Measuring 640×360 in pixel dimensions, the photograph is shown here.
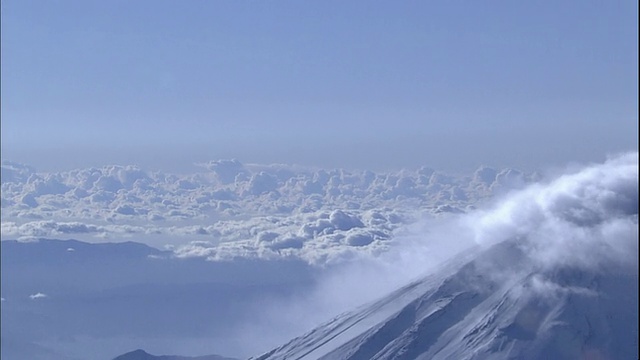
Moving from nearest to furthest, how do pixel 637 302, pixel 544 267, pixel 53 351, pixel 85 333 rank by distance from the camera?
pixel 637 302 → pixel 544 267 → pixel 53 351 → pixel 85 333

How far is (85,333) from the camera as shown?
174750 millimetres

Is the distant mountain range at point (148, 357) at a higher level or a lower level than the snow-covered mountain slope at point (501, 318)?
lower

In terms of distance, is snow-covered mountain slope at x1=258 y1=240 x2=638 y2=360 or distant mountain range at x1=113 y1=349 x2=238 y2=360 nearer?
snow-covered mountain slope at x1=258 y1=240 x2=638 y2=360

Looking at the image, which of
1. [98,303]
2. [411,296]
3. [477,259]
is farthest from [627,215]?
[98,303]

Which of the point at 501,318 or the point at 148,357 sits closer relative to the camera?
the point at 501,318

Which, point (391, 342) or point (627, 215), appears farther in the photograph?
point (391, 342)

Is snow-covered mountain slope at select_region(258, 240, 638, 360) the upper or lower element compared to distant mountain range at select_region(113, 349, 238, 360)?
upper

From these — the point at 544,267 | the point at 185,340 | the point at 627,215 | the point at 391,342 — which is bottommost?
the point at 185,340

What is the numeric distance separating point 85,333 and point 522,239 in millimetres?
125186

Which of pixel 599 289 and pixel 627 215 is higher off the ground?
pixel 627 215

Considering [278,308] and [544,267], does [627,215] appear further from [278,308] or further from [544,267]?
[278,308]

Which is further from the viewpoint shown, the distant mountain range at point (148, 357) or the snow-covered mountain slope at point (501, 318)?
the distant mountain range at point (148, 357)

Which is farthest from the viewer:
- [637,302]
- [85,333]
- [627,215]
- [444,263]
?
[85,333]

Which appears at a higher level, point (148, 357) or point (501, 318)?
point (501, 318)
